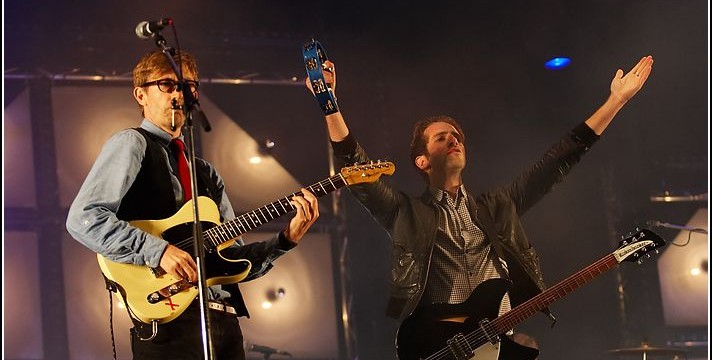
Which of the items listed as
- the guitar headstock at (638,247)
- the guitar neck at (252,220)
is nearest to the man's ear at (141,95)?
the guitar neck at (252,220)

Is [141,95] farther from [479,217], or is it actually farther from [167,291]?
[479,217]

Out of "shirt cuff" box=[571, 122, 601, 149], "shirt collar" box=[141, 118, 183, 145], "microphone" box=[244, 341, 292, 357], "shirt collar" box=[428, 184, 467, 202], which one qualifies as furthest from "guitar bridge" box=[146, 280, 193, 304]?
"shirt cuff" box=[571, 122, 601, 149]

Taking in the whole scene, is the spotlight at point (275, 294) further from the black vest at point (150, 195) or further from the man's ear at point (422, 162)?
the black vest at point (150, 195)

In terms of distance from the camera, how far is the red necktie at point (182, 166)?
382cm

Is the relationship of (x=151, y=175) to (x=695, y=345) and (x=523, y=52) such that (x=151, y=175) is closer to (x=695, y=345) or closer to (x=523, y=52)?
(x=523, y=52)

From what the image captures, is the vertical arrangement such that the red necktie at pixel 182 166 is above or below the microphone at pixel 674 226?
above

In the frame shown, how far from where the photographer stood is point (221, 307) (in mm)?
3688

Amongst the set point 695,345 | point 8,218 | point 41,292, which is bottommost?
point 695,345

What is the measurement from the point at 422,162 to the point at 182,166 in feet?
7.49

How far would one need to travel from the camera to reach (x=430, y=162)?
5816 mm

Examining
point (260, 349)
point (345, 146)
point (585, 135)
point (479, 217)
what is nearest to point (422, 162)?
point (479, 217)

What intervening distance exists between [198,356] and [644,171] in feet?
13.1

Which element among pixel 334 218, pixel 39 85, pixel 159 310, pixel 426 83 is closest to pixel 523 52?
pixel 426 83

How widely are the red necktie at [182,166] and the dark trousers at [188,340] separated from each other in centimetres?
46
